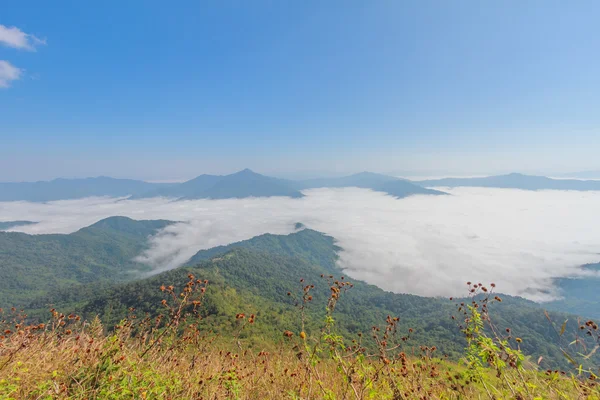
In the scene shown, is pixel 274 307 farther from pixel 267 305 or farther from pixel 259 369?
pixel 259 369

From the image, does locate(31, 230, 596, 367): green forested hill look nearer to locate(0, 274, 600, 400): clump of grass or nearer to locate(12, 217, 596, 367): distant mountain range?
locate(12, 217, 596, 367): distant mountain range

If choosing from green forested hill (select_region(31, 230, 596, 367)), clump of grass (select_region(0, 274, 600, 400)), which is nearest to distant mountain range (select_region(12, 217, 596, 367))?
green forested hill (select_region(31, 230, 596, 367))

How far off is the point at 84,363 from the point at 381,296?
206 meters

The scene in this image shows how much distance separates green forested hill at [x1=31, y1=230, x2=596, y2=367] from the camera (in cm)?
8281

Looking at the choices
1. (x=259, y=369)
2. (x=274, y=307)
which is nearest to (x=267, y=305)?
(x=274, y=307)

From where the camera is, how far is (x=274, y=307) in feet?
359

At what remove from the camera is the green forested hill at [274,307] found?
8281cm

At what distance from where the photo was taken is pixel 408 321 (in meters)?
141

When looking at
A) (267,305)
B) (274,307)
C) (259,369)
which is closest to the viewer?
(259,369)

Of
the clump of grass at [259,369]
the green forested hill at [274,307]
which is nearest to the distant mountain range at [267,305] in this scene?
the green forested hill at [274,307]

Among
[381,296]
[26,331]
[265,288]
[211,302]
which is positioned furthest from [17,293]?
[26,331]

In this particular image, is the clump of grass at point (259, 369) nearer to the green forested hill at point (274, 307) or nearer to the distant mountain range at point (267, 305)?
the green forested hill at point (274, 307)

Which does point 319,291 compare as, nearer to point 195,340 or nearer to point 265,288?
point 265,288

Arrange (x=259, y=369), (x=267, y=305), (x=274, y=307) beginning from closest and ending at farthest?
(x=259, y=369) < (x=274, y=307) < (x=267, y=305)
